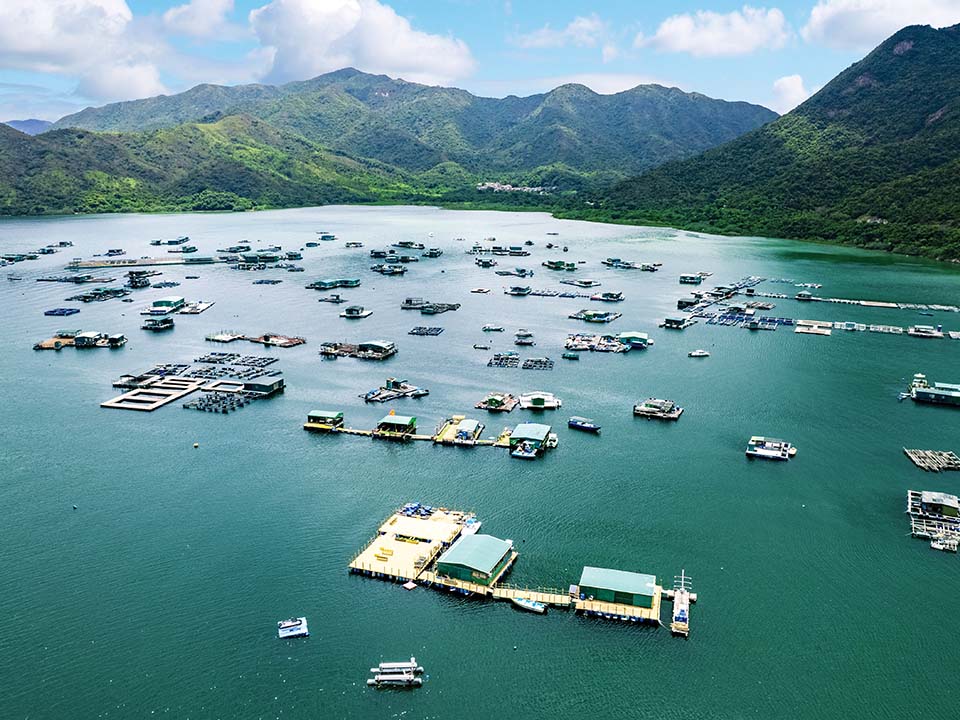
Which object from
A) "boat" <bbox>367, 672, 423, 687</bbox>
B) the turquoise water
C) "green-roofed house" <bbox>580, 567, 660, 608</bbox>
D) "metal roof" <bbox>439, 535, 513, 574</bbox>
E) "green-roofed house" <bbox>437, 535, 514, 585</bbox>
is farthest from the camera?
"metal roof" <bbox>439, 535, 513, 574</bbox>

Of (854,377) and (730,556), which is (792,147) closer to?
(854,377)

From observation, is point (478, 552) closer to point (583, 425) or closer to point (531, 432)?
point (531, 432)

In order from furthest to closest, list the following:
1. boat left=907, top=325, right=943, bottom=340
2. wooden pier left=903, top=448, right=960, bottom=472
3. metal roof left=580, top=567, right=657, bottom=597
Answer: boat left=907, top=325, right=943, bottom=340 → wooden pier left=903, top=448, right=960, bottom=472 → metal roof left=580, top=567, right=657, bottom=597

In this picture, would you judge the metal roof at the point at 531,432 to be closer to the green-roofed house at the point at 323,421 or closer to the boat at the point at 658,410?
the boat at the point at 658,410

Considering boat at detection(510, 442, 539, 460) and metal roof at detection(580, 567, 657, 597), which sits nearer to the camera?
metal roof at detection(580, 567, 657, 597)

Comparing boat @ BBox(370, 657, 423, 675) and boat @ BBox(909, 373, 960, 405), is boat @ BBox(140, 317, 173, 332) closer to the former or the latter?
boat @ BBox(370, 657, 423, 675)

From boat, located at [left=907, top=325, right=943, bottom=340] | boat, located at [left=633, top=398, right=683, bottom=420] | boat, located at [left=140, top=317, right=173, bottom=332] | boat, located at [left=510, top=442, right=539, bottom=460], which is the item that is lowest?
boat, located at [left=510, top=442, right=539, bottom=460]

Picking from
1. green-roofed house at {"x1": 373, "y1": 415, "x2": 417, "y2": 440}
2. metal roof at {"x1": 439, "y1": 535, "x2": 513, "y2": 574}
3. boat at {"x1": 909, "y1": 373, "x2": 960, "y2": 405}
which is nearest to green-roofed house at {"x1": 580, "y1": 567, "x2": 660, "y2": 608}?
metal roof at {"x1": 439, "y1": 535, "x2": 513, "y2": 574}
